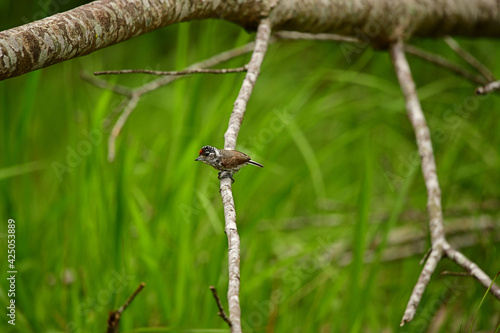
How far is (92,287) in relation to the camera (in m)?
2.19

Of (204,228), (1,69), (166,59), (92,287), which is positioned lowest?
(92,287)

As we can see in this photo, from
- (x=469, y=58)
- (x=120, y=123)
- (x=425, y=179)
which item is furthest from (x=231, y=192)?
(x=469, y=58)

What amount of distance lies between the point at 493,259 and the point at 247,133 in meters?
1.53

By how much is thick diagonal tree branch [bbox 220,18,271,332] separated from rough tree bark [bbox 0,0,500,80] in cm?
18

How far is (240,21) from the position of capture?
190 cm

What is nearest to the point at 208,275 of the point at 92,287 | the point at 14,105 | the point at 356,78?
the point at 92,287

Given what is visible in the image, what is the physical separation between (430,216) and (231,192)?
751 millimetres

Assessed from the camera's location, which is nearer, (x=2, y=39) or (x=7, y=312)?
(x=2, y=39)

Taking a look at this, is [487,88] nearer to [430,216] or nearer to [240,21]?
[430,216]

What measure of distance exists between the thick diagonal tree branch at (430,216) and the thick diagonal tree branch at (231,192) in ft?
1.61

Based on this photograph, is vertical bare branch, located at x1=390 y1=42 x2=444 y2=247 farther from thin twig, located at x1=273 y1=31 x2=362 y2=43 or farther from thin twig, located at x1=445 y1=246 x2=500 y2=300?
thin twig, located at x1=273 y1=31 x2=362 y2=43

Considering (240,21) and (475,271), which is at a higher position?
(240,21)

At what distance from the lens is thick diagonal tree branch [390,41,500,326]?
4.66 feet

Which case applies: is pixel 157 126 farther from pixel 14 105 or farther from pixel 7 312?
pixel 7 312
